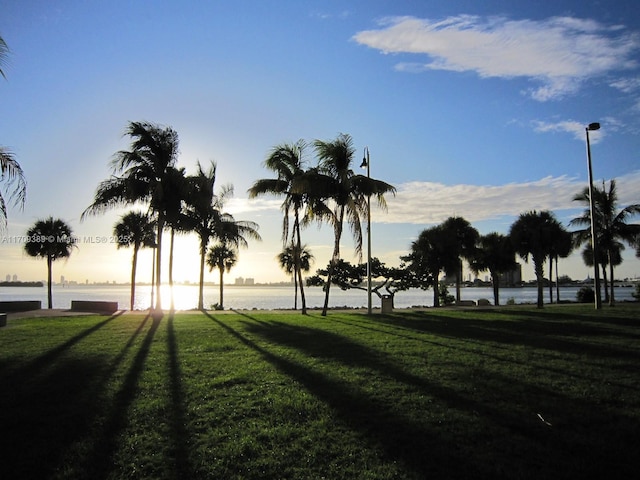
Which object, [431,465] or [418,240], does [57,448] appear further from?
[418,240]

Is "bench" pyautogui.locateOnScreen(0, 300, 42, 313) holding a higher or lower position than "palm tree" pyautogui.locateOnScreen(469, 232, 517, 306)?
lower

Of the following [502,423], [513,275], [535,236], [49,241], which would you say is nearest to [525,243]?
[535,236]

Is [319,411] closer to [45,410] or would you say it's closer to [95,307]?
[45,410]

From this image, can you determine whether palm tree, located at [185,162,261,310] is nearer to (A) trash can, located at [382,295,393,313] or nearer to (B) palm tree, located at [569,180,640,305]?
(A) trash can, located at [382,295,393,313]

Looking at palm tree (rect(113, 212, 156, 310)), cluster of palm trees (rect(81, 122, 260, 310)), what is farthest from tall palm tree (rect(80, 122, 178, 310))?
palm tree (rect(113, 212, 156, 310))

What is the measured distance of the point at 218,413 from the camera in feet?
19.9

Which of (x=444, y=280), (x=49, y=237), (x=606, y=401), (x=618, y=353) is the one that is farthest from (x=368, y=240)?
(x=49, y=237)

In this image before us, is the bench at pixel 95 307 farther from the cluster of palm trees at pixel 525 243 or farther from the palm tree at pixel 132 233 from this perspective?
the cluster of palm trees at pixel 525 243

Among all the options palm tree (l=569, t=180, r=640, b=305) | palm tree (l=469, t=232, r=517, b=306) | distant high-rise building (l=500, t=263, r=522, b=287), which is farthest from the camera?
distant high-rise building (l=500, t=263, r=522, b=287)

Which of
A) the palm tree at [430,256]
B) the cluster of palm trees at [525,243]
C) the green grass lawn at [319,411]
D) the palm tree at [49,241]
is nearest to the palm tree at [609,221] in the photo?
the cluster of palm trees at [525,243]

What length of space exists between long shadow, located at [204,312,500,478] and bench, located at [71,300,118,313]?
18.7 meters

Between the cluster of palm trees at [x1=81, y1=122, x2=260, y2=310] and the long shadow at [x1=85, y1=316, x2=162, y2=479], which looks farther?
the cluster of palm trees at [x1=81, y1=122, x2=260, y2=310]

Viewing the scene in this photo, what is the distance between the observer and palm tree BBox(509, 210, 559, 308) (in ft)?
96.9

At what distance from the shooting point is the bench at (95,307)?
84.4ft
